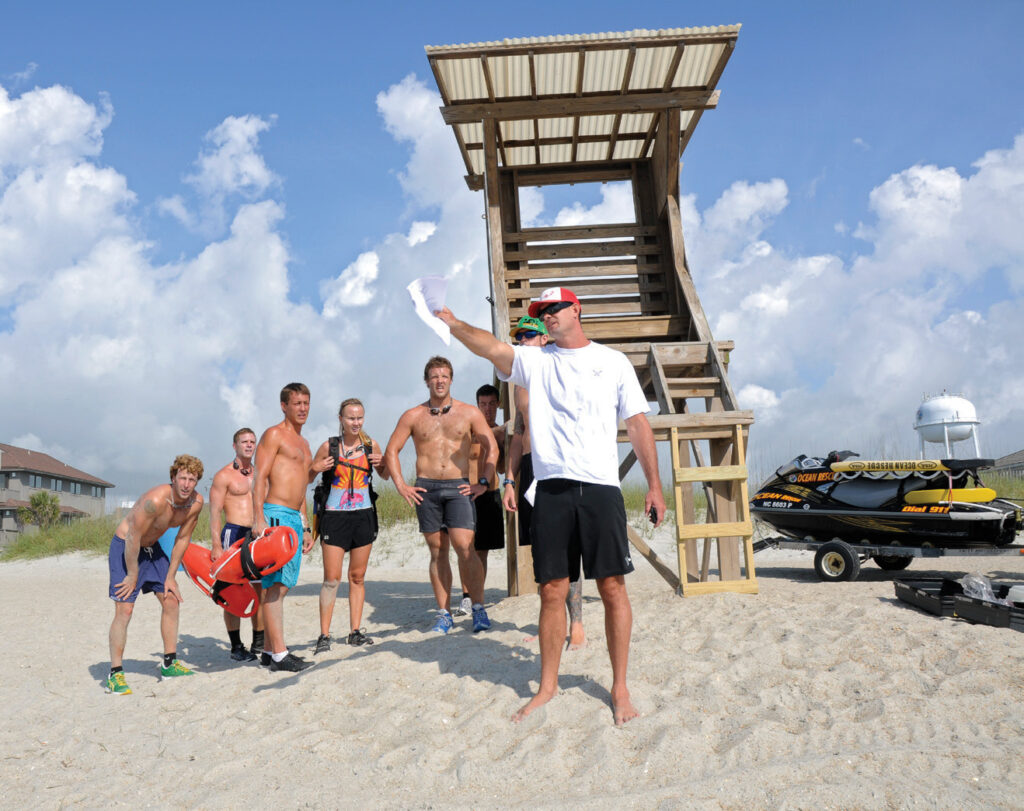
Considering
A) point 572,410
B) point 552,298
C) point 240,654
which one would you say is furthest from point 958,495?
point 240,654

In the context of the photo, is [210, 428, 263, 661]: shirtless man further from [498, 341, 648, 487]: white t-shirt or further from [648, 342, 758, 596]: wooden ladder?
[648, 342, 758, 596]: wooden ladder

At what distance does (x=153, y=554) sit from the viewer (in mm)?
5477

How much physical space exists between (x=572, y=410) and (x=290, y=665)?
2.95 m

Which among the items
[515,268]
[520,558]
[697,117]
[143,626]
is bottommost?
[143,626]

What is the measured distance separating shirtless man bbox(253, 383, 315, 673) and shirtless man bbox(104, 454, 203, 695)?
1.53ft

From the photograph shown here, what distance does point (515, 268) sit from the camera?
30.3ft

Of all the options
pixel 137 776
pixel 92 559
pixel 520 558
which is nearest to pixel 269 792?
pixel 137 776

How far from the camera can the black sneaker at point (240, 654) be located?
6.08 metres

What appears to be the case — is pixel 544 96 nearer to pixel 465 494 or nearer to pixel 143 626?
pixel 465 494

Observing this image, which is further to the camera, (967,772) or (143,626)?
(143,626)

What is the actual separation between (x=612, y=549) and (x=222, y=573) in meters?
3.12

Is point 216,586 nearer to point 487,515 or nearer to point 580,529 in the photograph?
point 487,515

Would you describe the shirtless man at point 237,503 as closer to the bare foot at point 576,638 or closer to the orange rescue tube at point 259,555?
the orange rescue tube at point 259,555

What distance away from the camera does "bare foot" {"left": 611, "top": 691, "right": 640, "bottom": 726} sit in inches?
138
